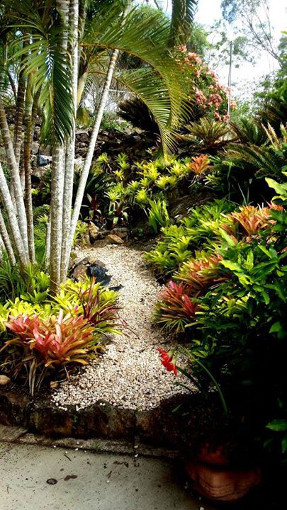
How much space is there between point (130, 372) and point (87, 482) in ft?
2.83

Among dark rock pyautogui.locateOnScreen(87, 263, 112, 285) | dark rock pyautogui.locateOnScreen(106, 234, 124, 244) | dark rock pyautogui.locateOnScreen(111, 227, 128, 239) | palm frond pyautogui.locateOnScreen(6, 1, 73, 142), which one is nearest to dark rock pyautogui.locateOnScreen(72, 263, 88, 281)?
dark rock pyautogui.locateOnScreen(87, 263, 112, 285)

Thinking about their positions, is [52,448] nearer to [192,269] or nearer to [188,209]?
[192,269]

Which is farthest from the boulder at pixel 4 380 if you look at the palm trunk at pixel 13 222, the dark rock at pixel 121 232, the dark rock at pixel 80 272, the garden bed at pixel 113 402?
the dark rock at pixel 121 232

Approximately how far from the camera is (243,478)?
1.82 meters

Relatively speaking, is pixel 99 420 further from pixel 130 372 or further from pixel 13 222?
pixel 13 222

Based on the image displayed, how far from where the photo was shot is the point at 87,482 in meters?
2.11

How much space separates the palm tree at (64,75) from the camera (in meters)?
2.66

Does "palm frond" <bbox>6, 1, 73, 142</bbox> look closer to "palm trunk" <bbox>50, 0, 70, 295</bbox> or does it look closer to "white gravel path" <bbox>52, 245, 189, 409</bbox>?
"palm trunk" <bbox>50, 0, 70, 295</bbox>

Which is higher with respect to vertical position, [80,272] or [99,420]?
[99,420]

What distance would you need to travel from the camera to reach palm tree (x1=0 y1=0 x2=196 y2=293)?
266cm

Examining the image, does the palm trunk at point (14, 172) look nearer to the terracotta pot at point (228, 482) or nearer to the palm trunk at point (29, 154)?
the palm trunk at point (29, 154)

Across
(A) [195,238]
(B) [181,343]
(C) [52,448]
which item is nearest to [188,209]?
(A) [195,238]

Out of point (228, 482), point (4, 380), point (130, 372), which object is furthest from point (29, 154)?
point (228, 482)

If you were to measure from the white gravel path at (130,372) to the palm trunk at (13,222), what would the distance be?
118 cm
